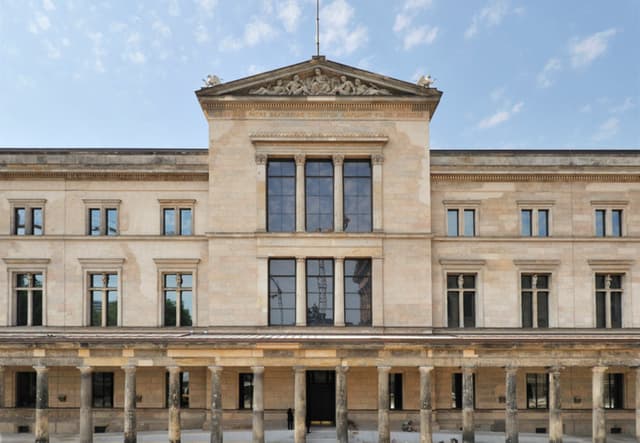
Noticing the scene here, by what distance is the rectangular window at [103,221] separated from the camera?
112 ft

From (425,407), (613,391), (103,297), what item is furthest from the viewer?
(103,297)

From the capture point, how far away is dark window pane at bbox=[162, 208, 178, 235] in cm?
3438

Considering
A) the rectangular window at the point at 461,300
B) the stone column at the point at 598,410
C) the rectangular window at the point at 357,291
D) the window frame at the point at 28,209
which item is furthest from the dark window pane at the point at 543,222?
the window frame at the point at 28,209

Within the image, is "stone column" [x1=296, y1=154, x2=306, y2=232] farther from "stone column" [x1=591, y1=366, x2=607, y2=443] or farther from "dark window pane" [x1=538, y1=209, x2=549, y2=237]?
"stone column" [x1=591, y1=366, x2=607, y2=443]

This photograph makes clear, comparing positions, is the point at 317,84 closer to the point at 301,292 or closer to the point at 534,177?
the point at 301,292

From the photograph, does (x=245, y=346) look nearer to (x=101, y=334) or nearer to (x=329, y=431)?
(x=329, y=431)

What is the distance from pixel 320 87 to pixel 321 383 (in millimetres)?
18431

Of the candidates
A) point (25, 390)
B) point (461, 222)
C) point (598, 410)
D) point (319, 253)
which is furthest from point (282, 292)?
point (598, 410)

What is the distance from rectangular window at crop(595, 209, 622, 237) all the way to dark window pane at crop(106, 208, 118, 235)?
102 ft

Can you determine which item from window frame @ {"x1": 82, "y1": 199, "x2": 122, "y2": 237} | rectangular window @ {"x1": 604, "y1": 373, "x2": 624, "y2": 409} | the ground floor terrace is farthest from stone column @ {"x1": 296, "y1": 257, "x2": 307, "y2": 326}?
rectangular window @ {"x1": 604, "y1": 373, "x2": 624, "y2": 409}

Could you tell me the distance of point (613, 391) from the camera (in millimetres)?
33750

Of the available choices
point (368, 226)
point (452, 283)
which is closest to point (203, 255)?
point (368, 226)

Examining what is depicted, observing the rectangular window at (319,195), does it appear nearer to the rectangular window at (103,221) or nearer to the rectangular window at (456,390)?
the rectangular window at (456,390)

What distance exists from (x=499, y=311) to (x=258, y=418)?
16.6 metres
